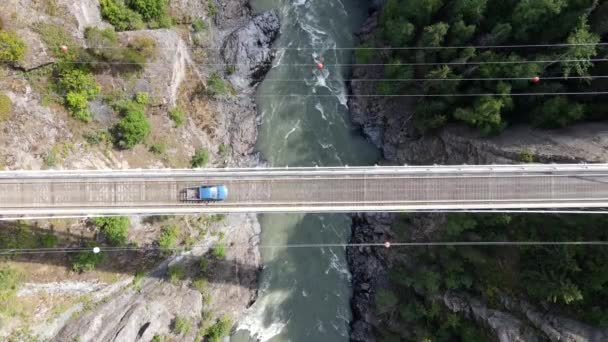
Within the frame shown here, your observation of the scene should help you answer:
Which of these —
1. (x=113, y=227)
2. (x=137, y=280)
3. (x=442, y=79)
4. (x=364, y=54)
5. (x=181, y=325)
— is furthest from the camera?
(x=364, y=54)

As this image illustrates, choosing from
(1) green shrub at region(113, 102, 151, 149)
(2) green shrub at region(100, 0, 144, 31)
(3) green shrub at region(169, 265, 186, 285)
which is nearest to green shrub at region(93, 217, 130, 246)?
(3) green shrub at region(169, 265, 186, 285)

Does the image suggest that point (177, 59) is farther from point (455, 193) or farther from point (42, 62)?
point (455, 193)

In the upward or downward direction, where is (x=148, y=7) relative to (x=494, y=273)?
upward

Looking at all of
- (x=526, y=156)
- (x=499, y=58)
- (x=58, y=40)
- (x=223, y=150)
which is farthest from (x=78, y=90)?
(x=526, y=156)

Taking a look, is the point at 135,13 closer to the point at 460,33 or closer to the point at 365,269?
the point at 460,33

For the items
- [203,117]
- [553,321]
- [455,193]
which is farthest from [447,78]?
[203,117]

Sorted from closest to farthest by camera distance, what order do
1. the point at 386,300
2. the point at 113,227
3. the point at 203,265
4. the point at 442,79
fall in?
the point at 442,79 < the point at 113,227 < the point at 386,300 < the point at 203,265
